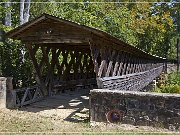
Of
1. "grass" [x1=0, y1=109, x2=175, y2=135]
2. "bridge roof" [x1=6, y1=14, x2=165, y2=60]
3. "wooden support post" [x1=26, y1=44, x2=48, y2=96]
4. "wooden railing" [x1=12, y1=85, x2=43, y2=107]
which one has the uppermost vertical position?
"bridge roof" [x1=6, y1=14, x2=165, y2=60]

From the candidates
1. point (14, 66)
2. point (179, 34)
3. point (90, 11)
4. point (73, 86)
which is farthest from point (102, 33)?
point (179, 34)

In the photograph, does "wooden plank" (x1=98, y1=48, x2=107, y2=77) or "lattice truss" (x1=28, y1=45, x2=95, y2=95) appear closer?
"wooden plank" (x1=98, y1=48, x2=107, y2=77)

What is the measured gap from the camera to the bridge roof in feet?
33.8

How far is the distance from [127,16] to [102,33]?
16694 millimetres

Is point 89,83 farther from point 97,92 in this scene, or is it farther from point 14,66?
point 97,92

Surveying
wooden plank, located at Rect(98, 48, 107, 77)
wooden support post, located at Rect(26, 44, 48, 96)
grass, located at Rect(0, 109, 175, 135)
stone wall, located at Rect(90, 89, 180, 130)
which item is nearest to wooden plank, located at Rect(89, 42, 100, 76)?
wooden plank, located at Rect(98, 48, 107, 77)

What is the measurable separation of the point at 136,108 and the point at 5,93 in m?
5.00

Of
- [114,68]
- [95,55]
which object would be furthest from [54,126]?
[114,68]

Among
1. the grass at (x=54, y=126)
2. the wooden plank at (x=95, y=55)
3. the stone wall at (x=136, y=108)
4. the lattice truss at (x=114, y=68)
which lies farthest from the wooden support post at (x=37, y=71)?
the stone wall at (x=136, y=108)

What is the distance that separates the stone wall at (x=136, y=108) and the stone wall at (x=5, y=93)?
3.65 m

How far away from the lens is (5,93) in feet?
35.9

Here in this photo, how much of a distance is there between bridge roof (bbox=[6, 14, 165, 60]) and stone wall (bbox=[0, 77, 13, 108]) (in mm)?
1826

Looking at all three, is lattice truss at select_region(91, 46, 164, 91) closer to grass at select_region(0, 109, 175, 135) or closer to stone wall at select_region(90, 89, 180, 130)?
stone wall at select_region(90, 89, 180, 130)

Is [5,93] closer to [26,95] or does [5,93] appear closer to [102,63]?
[26,95]
